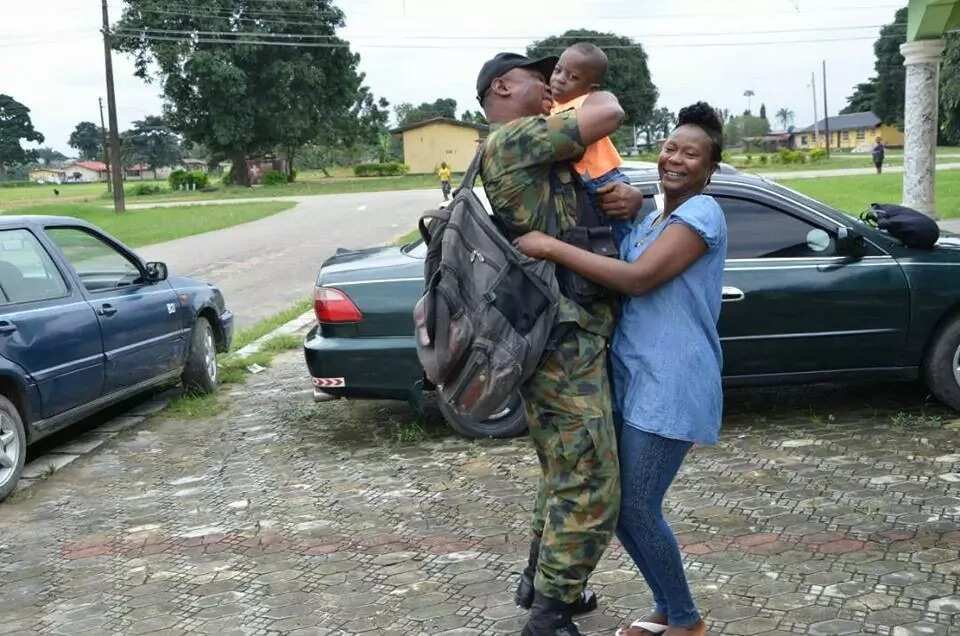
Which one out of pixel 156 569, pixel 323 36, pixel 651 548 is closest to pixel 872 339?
pixel 651 548

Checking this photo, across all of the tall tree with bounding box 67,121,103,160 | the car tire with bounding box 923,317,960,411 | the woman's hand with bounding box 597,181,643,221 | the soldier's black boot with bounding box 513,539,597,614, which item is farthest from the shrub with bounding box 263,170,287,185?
the tall tree with bounding box 67,121,103,160

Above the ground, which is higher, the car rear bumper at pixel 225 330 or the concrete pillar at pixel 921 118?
the concrete pillar at pixel 921 118

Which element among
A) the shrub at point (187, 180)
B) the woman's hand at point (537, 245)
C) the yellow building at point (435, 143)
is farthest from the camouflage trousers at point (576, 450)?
the yellow building at point (435, 143)

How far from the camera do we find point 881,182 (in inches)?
1238

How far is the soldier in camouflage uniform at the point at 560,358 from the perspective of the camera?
2727 millimetres

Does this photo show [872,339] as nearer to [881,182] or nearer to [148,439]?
[148,439]

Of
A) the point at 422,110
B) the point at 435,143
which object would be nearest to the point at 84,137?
the point at 422,110

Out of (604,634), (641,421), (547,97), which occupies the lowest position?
(604,634)

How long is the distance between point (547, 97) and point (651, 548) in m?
1.40

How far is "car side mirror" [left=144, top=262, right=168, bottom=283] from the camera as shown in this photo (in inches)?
280

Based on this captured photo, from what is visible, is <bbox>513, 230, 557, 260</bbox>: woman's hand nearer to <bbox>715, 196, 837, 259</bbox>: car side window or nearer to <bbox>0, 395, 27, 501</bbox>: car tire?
<bbox>715, 196, 837, 259</bbox>: car side window

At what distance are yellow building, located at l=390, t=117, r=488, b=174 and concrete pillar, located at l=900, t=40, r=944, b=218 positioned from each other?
5962 cm

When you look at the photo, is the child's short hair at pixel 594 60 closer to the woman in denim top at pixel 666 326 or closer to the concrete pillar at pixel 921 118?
the woman in denim top at pixel 666 326

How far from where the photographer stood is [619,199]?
9.41 ft
